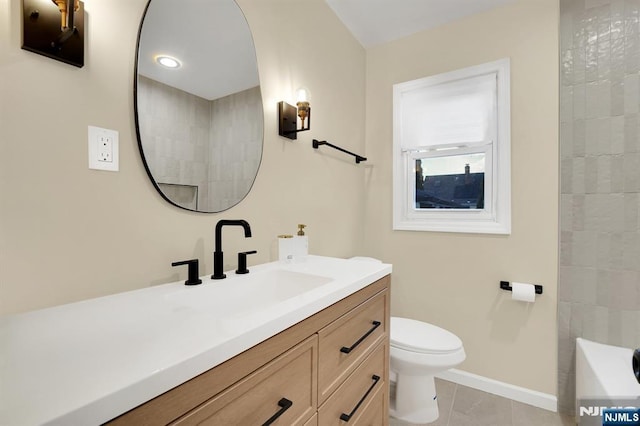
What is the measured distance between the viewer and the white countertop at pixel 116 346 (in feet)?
1.25

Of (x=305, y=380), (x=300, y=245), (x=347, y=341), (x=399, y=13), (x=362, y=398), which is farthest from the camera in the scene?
(x=399, y=13)

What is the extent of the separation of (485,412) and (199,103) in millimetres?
2367

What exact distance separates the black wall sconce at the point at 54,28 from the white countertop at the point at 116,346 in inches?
26.5

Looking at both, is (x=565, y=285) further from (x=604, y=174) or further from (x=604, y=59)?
(x=604, y=59)

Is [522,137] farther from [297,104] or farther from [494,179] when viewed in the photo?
[297,104]

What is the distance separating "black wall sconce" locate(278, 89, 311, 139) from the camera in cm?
153

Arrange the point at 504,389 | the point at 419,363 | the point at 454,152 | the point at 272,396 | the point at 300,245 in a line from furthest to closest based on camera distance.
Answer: the point at 454,152 → the point at 504,389 → the point at 419,363 → the point at 300,245 → the point at 272,396

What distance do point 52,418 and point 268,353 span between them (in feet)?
1.26

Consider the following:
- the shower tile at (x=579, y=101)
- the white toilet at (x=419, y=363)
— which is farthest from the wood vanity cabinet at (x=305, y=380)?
the shower tile at (x=579, y=101)

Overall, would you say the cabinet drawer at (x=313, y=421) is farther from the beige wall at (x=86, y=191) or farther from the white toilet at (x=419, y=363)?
the white toilet at (x=419, y=363)

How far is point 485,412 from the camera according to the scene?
5.91 ft

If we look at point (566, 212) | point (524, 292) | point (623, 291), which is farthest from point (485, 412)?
point (566, 212)

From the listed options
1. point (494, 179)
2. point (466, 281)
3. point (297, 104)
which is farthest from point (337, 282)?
point (494, 179)

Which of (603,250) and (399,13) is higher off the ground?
(399,13)
